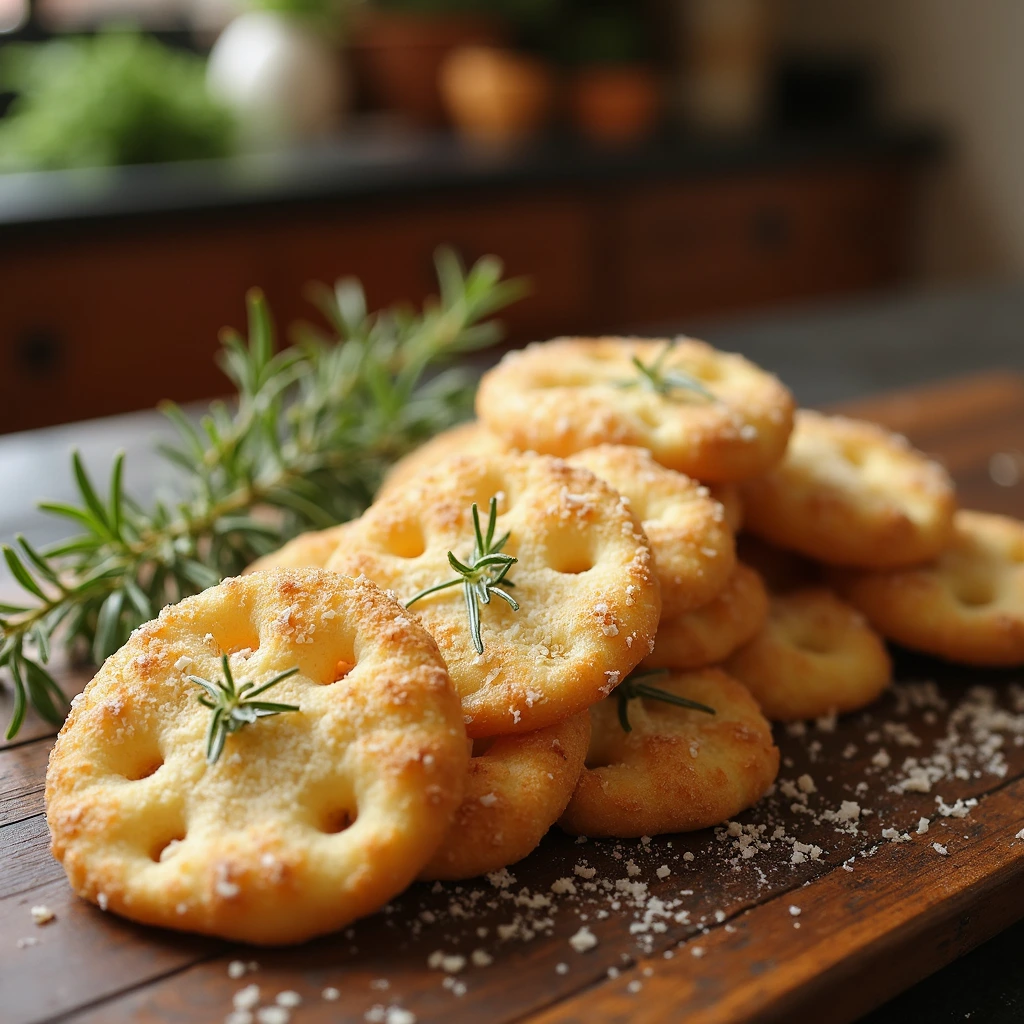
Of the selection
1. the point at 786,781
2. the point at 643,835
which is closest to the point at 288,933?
the point at 643,835

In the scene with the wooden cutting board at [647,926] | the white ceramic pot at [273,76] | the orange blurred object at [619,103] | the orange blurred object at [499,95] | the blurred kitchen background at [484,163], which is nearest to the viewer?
the wooden cutting board at [647,926]

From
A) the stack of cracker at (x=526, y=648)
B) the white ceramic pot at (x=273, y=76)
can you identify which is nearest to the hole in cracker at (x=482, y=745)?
the stack of cracker at (x=526, y=648)

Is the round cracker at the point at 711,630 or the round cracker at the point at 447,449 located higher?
the round cracker at the point at 447,449

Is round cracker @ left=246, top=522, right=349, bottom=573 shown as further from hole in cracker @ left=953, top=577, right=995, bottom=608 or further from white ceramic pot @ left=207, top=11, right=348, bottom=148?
white ceramic pot @ left=207, top=11, right=348, bottom=148

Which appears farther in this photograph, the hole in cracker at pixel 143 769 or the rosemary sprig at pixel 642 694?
the rosemary sprig at pixel 642 694

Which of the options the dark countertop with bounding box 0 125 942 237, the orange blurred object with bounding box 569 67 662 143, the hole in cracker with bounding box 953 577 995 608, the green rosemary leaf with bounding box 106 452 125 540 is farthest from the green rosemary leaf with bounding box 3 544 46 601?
the orange blurred object with bounding box 569 67 662 143

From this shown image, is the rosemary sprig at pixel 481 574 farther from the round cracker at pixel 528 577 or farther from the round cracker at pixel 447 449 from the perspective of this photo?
the round cracker at pixel 447 449

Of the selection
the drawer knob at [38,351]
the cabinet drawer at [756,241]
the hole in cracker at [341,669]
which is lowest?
the cabinet drawer at [756,241]
